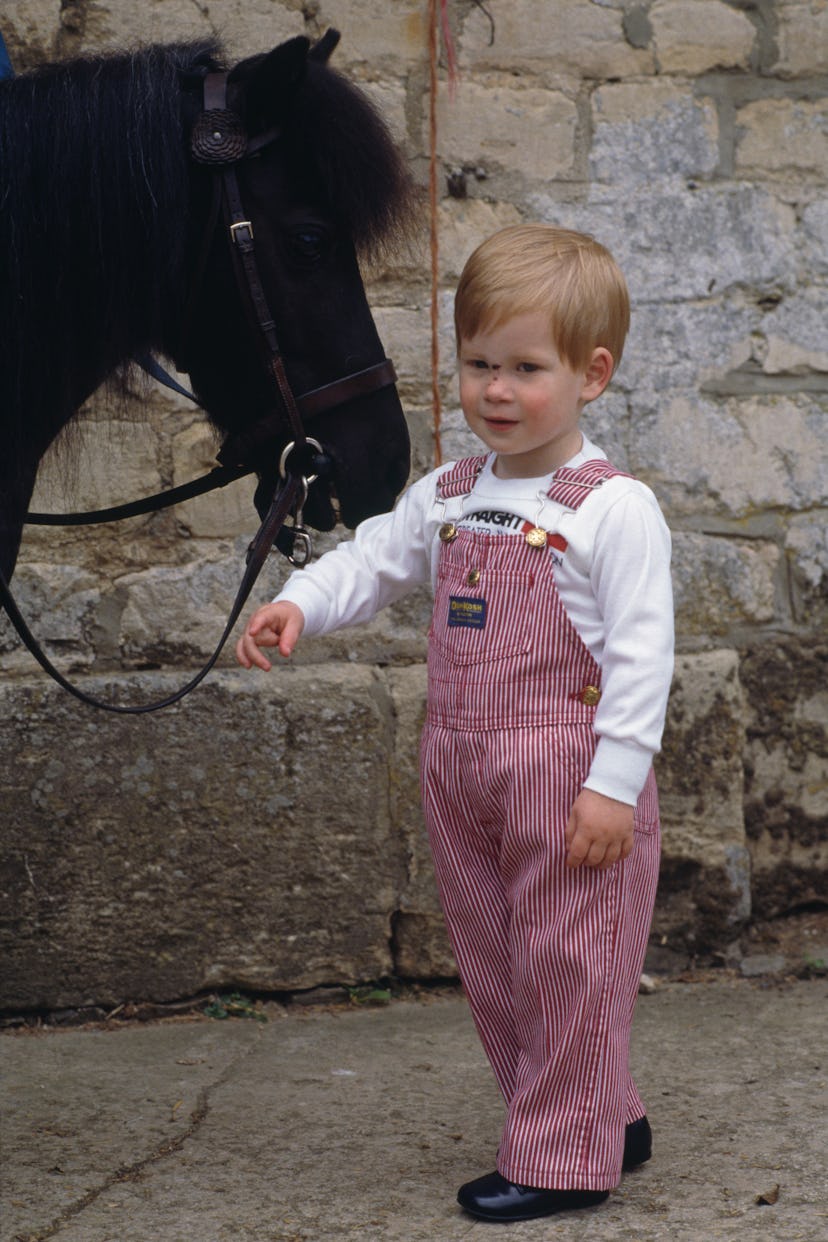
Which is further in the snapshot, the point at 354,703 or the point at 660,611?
the point at 354,703

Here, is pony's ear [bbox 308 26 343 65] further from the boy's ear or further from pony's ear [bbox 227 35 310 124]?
the boy's ear

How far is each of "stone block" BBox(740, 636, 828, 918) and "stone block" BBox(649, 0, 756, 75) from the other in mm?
1338

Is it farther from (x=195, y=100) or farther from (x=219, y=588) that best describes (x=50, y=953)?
(x=195, y=100)

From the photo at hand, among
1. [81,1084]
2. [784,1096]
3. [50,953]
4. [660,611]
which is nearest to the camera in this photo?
[660,611]

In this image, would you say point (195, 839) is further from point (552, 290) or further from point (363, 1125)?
point (552, 290)

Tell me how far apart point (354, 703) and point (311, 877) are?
0.40 metres

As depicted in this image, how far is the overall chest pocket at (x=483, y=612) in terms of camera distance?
1.82m

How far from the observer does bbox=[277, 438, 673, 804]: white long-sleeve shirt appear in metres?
1.74

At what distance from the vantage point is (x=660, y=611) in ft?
5.79

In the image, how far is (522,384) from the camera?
1786mm

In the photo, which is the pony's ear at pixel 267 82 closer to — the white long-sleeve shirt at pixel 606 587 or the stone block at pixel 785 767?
the white long-sleeve shirt at pixel 606 587

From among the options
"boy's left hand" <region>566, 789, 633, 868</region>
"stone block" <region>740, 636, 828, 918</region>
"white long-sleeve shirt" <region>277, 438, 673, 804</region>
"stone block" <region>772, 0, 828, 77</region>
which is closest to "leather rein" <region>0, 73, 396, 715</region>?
"white long-sleeve shirt" <region>277, 438, 673, 804</region>

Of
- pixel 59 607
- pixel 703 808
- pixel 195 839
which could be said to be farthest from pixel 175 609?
pixel 703 808

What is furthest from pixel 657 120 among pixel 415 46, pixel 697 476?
pixel 697 476
